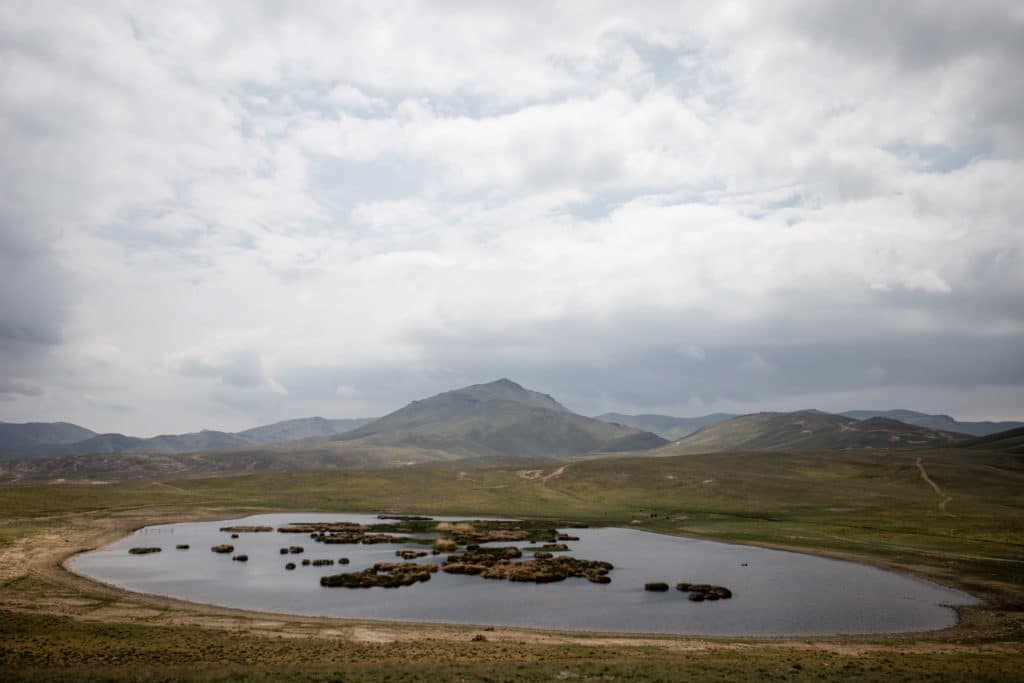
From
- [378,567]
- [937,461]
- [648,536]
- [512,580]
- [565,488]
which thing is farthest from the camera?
[937,461]

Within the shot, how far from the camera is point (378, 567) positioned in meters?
68.2

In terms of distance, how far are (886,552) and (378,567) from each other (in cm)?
6033

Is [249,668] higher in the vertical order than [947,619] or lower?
higher

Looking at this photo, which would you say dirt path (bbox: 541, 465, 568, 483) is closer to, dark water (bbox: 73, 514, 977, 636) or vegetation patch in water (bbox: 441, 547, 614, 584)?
dark water (bbox: 73, 514, 977, 636)

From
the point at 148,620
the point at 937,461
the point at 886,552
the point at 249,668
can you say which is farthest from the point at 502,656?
the point at 937,461

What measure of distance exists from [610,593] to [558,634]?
16493 mm

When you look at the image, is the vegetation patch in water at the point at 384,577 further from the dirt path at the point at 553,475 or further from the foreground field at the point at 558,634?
the dirt path at the point at 553,475

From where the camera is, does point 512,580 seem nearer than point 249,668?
No

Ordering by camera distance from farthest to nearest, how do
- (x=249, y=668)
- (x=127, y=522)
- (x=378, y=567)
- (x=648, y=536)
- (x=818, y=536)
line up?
(x=127, y=522), (x=648, y=536), (x=818, y=536), (x=378, y=567), (x=249, y=668)

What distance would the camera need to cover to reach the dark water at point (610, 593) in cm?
4816

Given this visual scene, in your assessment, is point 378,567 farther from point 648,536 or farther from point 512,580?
point 648,536

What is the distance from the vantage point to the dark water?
48156mm

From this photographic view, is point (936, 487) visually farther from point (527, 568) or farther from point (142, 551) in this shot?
point (142, 551)

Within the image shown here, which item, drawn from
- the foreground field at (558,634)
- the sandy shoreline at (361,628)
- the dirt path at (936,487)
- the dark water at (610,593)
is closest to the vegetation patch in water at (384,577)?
the dark water at (610,593)
